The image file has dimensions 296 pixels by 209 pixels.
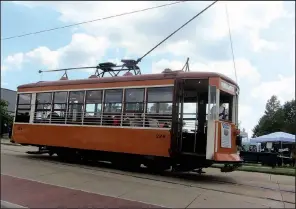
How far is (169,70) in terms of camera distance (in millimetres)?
11070

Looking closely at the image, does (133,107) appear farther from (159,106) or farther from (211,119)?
(211,119)

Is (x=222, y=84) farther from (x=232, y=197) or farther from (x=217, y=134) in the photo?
(x=232, y=197)

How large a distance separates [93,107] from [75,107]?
828 mm

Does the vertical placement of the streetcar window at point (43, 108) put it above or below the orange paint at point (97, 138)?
above

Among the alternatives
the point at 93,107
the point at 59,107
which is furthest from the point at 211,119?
the point at 59,107

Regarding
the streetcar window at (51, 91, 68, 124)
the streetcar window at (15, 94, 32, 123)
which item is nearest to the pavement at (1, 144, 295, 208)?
the streetcar window at (51, 91, 68, 124)

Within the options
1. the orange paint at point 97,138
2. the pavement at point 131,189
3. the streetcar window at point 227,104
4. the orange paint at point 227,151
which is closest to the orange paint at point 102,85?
the orange paint at point 97,138

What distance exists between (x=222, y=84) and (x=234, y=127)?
1311mm

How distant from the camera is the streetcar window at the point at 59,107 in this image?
13141mm

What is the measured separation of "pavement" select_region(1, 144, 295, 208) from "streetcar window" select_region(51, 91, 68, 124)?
2.33 meters

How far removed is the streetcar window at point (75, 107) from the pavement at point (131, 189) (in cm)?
205

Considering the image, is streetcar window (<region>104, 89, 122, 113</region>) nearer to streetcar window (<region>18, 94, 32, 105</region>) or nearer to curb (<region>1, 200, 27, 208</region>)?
streetcar window (<region>18, 94, 32, 105</region>)

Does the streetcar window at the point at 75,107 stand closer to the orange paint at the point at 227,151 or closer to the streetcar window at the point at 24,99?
the streetcar window at the point at 24,99

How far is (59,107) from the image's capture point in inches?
524
